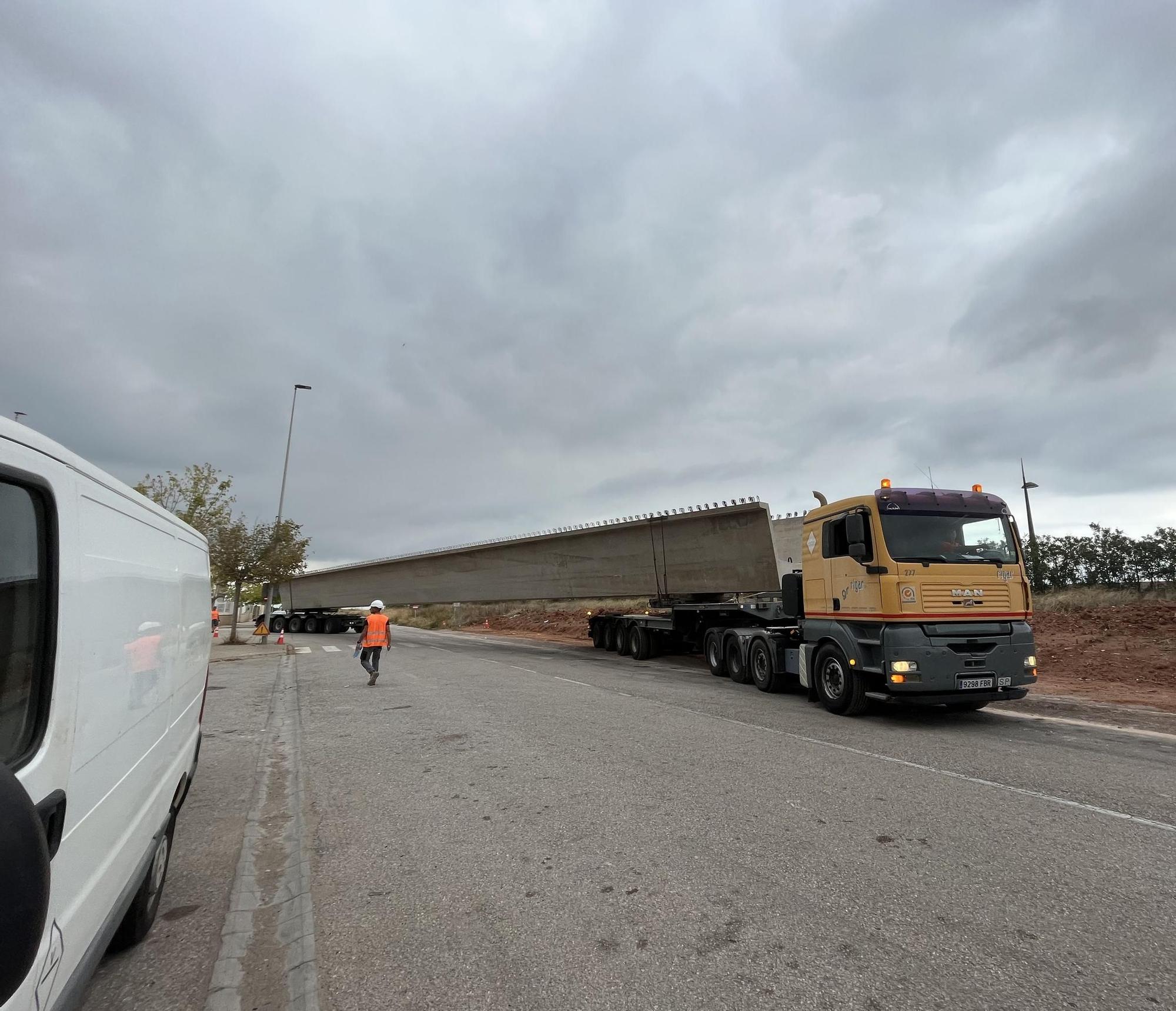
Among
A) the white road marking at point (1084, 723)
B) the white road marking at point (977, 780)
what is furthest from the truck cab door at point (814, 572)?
the white road marking at point (1084, 723)

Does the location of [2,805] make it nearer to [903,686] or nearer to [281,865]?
[281,865]

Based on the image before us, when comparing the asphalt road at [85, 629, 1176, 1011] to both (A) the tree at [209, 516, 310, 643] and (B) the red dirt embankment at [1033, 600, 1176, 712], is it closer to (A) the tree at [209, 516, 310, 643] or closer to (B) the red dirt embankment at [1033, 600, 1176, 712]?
(B) the red dirt embankment at [1033, 600, 1176, 712]

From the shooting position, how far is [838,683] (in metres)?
9.73

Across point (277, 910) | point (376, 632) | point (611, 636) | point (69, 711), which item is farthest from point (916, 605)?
point (611, 636)

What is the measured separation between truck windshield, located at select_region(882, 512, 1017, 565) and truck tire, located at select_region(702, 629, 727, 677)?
6490mm

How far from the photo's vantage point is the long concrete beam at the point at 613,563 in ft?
55.0

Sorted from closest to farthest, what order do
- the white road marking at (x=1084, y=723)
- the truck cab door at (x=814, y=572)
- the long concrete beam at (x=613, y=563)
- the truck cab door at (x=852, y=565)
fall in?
the white road marking at (x=1084, y=723) → the truck cab door at (x=852, y=565) → the truck cab door at (x=814, y=572) → the long concrete beam at (x=613, y=563)

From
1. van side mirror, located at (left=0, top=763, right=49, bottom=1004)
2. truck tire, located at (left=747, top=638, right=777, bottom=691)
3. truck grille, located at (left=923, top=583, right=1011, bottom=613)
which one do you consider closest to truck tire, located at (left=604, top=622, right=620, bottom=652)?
truck tire, located at (left=747, top=638, right=777, bottom=691)

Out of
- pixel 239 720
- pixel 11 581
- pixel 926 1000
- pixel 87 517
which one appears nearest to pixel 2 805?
pixel 11 581

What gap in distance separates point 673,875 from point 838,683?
6.60m

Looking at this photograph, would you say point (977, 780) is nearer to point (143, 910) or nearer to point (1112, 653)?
point (143, 910)

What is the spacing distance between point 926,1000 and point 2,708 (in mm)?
3382

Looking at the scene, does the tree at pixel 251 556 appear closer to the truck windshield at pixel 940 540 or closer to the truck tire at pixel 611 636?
the truck tire at pixel 611 636

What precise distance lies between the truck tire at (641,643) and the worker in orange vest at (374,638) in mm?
8497
